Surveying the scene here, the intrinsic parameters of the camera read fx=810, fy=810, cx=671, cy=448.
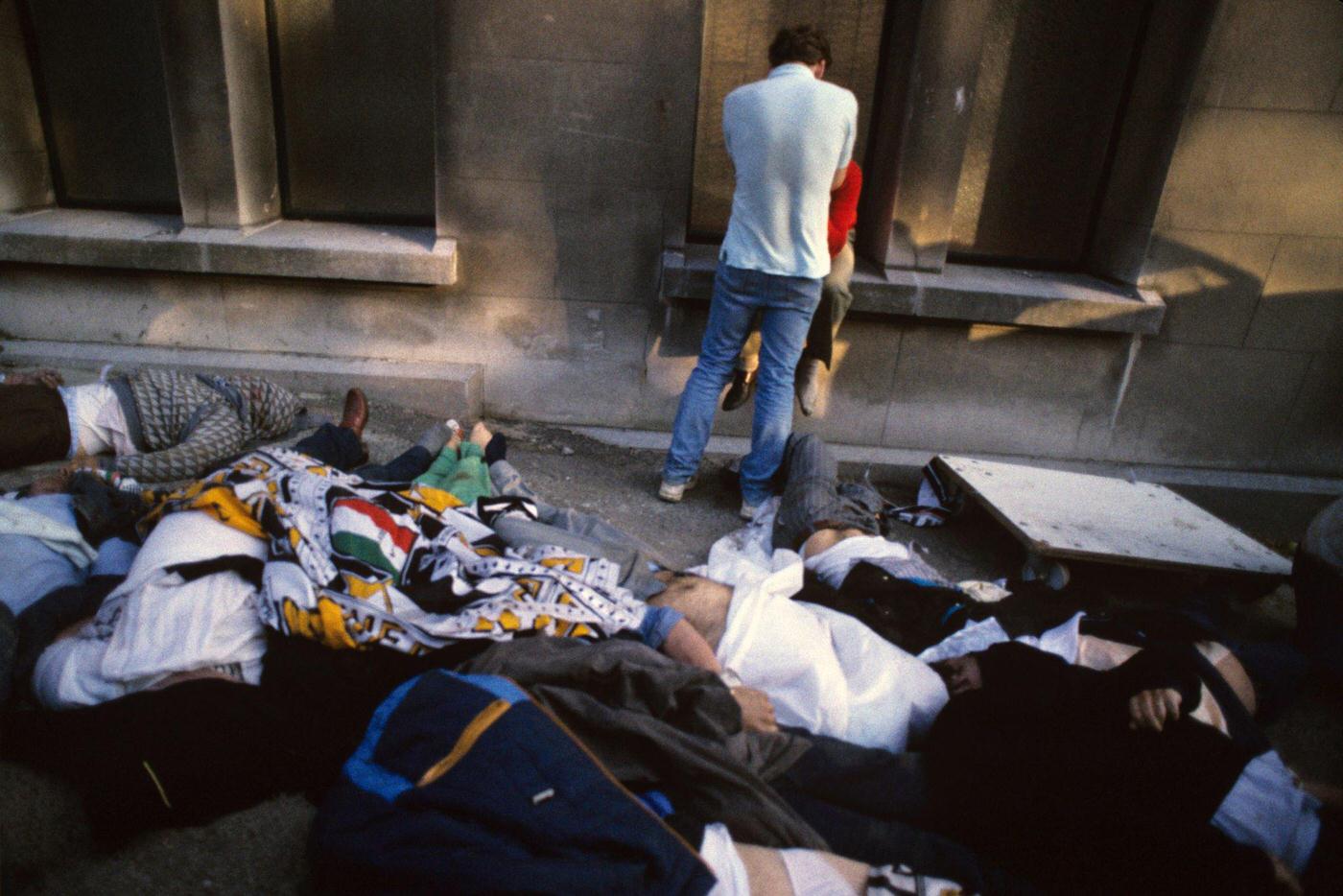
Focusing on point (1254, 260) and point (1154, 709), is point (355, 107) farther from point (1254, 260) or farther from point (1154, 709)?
point (1254, 260)

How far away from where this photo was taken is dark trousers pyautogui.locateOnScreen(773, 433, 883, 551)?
3250mm

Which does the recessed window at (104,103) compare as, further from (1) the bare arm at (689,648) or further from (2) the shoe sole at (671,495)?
(1) the bare arm at (689,648)

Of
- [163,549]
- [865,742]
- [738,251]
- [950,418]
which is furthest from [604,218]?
[865,742]

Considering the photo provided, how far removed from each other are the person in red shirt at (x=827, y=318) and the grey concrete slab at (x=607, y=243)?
27.0 inches

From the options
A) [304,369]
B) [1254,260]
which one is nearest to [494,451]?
[304,369]

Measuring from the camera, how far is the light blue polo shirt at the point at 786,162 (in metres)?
3.36

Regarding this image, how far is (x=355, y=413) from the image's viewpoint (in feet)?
12.8

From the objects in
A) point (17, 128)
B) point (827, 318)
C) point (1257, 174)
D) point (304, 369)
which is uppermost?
point (1257, 174)

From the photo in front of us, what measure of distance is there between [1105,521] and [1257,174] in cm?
217

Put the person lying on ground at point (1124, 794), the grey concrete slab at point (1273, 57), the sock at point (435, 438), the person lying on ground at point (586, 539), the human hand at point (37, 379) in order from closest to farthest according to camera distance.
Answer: the person lying on ground at point (1124, 794)
the person lying on ground at point (586, 539)
the human hand at point (37, 379)
the sock at point (435, 438)
the grey concrete slab at point (1273, 57)

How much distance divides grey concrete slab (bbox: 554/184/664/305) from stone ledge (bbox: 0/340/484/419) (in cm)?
81

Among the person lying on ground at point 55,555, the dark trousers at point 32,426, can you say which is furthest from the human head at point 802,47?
the dark trousers at point 32,426

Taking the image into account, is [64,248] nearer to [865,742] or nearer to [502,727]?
[502,727]

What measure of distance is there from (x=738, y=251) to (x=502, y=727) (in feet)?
8.23
